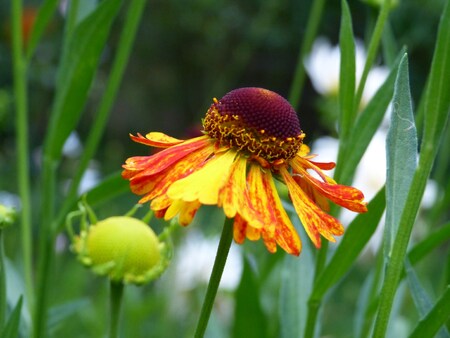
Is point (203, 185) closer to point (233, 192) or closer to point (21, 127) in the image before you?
point (233, 192)

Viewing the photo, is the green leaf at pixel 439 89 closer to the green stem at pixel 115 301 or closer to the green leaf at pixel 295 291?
the green stem at pixel 115 301

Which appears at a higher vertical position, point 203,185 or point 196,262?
point 203,185

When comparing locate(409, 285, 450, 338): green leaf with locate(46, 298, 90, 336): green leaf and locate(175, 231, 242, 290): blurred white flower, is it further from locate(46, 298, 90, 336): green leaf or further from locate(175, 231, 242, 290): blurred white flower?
locate(175, 231, 242, 290): blurred white flower

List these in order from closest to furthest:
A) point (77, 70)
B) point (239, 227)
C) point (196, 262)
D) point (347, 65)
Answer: point (239, 227)
point (347, 65)
point (77, 70)
point (196, 262)

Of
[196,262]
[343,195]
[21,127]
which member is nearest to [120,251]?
[343,195]

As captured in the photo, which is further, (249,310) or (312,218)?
(249,310)

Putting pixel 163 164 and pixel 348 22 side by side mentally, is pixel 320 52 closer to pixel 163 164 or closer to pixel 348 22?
pixel 348 22
